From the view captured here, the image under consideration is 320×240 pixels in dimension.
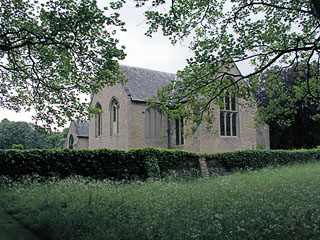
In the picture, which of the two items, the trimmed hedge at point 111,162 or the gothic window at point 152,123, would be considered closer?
the trimmed hedge at point 111,162

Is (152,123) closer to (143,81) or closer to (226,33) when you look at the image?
(143,81)

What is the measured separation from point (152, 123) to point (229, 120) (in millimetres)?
6750

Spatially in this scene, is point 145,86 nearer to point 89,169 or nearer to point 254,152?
point 254,152

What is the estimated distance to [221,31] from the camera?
31.8 ft

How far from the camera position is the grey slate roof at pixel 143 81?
23891mm

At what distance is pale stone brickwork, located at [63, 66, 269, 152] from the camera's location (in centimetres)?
2275

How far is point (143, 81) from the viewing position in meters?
25.8

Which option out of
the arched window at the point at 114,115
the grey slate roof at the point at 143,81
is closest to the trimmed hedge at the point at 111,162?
the grey slate roof at the point at 143,81

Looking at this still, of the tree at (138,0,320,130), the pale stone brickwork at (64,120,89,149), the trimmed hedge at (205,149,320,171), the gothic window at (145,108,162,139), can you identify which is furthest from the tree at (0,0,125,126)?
the pale stone brickwork at (64,120,89,149)

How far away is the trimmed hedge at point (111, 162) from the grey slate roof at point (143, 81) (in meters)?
8.75

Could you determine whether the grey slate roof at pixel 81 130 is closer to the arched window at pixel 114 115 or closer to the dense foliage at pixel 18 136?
the arched window at pixel 114 115

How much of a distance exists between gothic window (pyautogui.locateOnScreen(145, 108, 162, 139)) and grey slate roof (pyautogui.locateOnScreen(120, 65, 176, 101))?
1.44 meters

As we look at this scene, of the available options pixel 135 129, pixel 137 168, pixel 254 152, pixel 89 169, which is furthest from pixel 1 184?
pixel 254 152

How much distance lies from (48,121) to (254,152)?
13.9 meters
